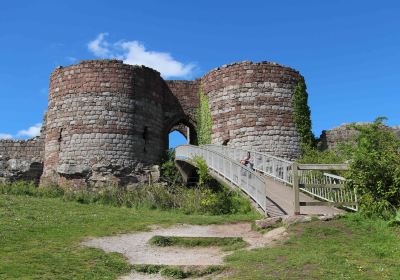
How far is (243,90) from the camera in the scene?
92.1ft

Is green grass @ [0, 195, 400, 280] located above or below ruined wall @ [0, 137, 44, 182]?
below

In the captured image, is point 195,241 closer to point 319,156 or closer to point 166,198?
point 166,198

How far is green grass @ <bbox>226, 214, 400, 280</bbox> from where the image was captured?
8695 mm

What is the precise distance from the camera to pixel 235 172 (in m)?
19.0

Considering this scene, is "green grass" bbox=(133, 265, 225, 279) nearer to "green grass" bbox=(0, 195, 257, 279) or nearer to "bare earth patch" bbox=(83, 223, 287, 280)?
"bare earth patch" bbox=(83, 223, 287, 280)

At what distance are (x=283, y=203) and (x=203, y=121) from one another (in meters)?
15.0

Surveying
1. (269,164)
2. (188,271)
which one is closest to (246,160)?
(269,164)

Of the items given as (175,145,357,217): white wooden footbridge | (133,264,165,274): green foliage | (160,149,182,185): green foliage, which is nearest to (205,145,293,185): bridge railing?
(175,145,357,217): white wooden footbridge

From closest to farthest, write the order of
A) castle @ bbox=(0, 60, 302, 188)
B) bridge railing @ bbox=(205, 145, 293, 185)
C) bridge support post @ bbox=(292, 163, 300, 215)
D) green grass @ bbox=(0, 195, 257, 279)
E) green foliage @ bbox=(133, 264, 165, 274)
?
green grass @ bbox=(0, 195, 257, 279), green foliage @ bbox=(133, 264, 165, 274), bridge support post @ bbox=(292, 163, 300, 215), bridge railing @ bbox=(205, 145, 293, 185), castle @ bbox=(0, 60, 302, 188)

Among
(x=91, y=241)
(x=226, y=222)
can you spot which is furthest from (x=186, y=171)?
(x=91, y=241)

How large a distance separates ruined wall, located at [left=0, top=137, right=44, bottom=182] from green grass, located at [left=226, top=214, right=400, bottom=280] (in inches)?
824

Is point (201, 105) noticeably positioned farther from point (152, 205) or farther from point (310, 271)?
point (310, 271)

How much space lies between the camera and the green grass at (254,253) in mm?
8914

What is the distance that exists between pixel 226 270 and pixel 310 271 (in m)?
1.65
